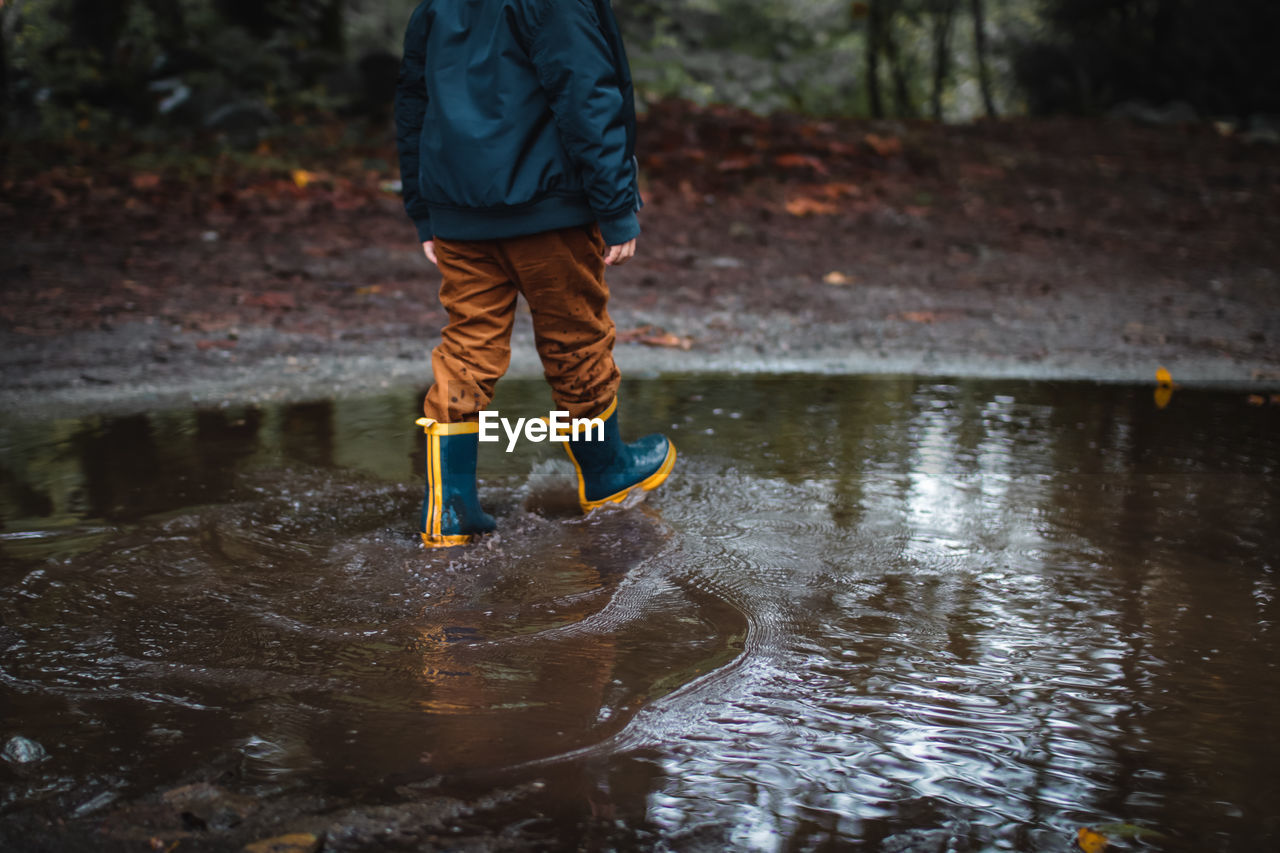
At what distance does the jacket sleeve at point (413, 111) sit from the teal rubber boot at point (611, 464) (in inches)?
31.6

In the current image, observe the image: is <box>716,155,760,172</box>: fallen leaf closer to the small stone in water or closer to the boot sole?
the boot sole

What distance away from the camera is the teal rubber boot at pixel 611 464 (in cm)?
342

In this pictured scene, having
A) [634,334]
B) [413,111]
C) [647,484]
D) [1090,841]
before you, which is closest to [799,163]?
[634,334]

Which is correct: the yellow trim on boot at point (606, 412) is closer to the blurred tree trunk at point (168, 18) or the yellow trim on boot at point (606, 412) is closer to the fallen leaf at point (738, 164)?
the fallen leaf at point (738, 164)

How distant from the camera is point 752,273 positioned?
8.37 m

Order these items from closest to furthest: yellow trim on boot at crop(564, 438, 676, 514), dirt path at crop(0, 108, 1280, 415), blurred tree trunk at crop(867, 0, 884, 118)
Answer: yellow trim on boot at crop(564, 438, 676, 514), dirt path at crop(0, 108, 1280, 415), blurred tree trunk at crop(867, 0, 884, 118)

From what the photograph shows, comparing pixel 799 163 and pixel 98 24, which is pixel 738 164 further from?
pixel 98 24

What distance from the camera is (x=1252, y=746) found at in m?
2.07

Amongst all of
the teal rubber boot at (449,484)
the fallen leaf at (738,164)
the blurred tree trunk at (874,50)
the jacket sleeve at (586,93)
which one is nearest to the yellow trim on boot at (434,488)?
the teal rubber boot at (449,484)

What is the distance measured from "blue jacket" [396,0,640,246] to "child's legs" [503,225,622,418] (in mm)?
82

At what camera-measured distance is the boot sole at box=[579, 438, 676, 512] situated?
3508mm

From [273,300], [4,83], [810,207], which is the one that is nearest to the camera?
[273,300]

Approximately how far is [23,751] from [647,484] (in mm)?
2017

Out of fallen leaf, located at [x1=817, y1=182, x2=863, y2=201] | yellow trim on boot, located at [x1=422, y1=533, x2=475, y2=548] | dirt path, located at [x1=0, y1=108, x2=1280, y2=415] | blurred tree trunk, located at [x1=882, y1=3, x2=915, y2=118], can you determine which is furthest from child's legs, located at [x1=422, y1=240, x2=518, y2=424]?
blurred tree trunk, located at [x1=882, y1=3, x2=915, y2=118]
